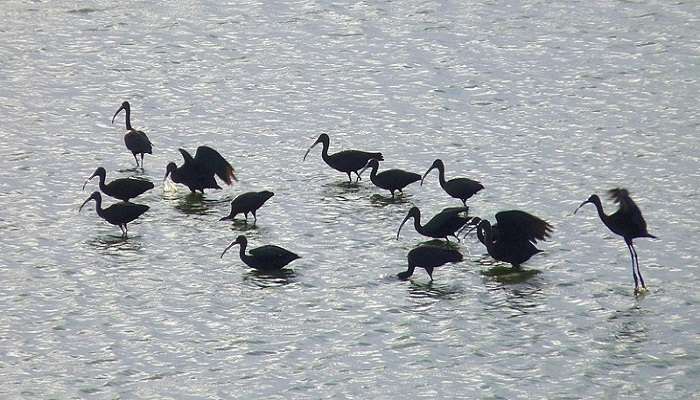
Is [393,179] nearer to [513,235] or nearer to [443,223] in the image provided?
[443,223]

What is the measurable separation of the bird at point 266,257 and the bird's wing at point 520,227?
280 centimetres

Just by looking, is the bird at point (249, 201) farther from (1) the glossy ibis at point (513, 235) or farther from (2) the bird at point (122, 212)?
(1) the glossy ibis at point (513, 235)

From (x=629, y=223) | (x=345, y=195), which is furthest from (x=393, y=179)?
(x=629, y=223)

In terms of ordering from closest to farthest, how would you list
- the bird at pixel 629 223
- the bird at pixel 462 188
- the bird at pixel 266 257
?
the bird at pixel 629 223, the bird at pixel 266 257, the bird at pixel 462 188

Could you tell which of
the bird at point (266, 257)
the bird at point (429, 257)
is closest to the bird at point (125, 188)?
the bird at point (266, 257)

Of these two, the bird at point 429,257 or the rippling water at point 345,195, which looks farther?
the bird at point 429,257

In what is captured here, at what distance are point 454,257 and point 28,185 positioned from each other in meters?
7.81

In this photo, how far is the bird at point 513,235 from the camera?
21203mm

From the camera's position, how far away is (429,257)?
20.7 m

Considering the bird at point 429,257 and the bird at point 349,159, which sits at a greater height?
the bird at point 349,159

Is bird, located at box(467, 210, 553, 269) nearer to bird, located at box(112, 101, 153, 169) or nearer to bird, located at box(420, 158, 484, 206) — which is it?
bird, located at box(420, 158, 484, 206)

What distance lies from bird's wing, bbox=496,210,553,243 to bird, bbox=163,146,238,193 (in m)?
5.20

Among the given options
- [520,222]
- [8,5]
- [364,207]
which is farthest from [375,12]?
[520,222]

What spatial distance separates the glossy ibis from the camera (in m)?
21.2
